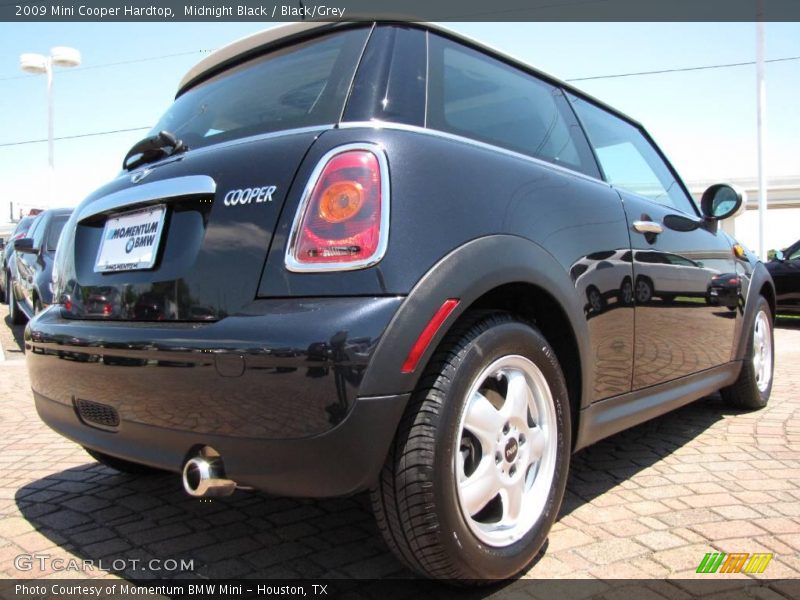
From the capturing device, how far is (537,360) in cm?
198

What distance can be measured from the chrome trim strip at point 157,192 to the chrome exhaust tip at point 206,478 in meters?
0.75

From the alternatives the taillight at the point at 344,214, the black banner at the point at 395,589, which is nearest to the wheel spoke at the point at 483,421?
the black banner at the point at 395,589

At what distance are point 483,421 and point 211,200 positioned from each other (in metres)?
1.00

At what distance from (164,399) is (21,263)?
7.78 metres

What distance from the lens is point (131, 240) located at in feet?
6.81

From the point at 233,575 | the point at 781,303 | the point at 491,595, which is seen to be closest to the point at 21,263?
the point at 233,575

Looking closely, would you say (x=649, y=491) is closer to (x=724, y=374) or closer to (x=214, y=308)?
(x=724, y=374)

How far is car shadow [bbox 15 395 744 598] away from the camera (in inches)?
80.1

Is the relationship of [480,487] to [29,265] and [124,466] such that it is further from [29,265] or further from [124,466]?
[29,265]

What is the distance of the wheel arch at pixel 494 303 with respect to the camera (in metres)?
1.55

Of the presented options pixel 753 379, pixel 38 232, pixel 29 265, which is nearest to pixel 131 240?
pixel 753 379

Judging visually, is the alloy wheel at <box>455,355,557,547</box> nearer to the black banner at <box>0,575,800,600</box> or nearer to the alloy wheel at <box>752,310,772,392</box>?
the black banner at <box>0,575,800,600</box>

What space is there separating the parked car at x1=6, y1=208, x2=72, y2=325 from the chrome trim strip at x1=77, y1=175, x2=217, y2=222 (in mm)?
4593

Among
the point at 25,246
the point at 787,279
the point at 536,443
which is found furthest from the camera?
the point at 787,279
